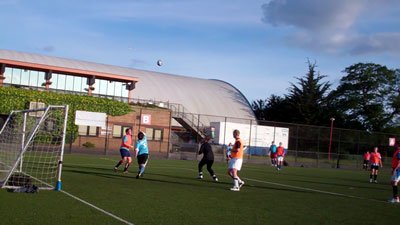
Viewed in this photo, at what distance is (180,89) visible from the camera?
59438mm

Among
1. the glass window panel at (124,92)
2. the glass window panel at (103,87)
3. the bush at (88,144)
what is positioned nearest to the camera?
the bush at (88,144)

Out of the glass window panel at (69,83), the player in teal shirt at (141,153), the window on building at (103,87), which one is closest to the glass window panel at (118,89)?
the window on building at (103,87)

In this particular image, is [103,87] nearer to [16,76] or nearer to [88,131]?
[16,76]

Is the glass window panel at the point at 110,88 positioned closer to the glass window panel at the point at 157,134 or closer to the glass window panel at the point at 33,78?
the glass window panel at the point at 33,78

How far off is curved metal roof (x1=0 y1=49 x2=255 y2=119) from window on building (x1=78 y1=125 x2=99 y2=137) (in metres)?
16.2

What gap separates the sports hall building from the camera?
40281 millimetres

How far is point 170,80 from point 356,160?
28.2 m

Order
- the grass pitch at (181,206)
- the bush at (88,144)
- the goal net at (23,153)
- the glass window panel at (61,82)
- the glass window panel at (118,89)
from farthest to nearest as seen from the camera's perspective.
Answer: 1. the glass window panel at (118,89)
2. the glass window panel at (61,82)
3. the bush at (88,144)
4. the goal net at (23,153)
5. the grass pitch at (181,206)

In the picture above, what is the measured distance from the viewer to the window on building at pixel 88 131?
3622 cm

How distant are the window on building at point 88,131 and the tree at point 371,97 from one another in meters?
42.5

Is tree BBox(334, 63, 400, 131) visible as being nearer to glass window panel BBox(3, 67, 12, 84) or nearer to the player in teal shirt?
glass window panel BBox(3, 67, 12, 84)

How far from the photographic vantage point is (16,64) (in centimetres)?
4316

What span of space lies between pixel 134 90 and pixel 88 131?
59.2 ft

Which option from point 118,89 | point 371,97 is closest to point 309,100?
Answer: point 371,97
